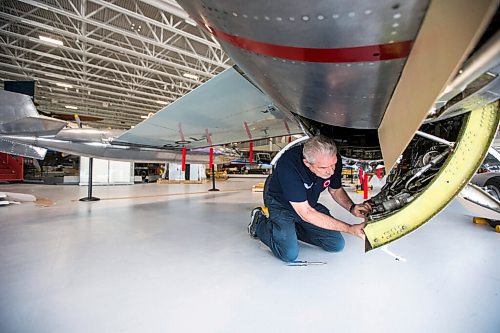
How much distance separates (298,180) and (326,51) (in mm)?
1107

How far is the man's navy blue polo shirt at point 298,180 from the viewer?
174cm

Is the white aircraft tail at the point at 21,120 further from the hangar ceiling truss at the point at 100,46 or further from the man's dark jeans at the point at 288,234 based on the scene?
the hangar ceiling truss at the point at 100,46

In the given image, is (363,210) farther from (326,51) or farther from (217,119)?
(217,119)

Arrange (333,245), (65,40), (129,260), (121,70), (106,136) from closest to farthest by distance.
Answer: (129,260) < (333,245) < (106,136) < (65,40) < (121,70)

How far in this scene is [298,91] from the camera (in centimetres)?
107

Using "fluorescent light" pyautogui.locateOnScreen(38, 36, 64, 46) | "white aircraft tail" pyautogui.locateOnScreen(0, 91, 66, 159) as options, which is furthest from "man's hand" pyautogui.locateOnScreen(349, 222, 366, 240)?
"fluorescent light" pyautogui.locateOnScreen(38, 36, 64, 46)

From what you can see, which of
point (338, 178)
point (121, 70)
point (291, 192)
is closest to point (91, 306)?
point (291, 192)

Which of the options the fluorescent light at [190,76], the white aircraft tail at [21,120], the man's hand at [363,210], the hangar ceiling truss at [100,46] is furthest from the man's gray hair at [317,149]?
the fluorescent light at [190,76]

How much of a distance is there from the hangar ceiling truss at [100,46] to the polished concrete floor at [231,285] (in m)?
6.17

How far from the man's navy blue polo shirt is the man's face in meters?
0.09

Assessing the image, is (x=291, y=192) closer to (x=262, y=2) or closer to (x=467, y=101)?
(x=467, y=101)

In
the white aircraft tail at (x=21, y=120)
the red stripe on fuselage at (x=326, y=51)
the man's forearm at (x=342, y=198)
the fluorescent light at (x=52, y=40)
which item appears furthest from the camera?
the fluorescent light at (x=52, y=40)

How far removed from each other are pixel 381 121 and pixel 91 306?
1626 mm

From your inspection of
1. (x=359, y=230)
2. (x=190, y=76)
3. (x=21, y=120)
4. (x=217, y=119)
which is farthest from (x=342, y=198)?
(x=190, y=76)
